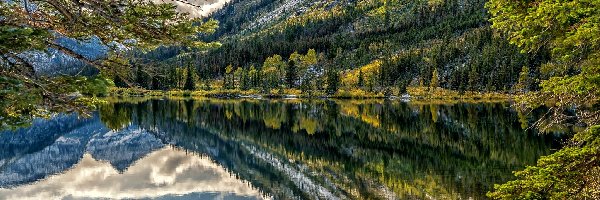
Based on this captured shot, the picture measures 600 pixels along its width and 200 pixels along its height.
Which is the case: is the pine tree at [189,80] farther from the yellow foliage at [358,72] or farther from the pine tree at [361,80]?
the pine tree at [361,80]

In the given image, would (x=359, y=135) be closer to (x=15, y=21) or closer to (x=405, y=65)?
(x=15, y=21)

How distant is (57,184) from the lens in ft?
102

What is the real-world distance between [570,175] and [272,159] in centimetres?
3208

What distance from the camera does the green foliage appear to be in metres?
9.00

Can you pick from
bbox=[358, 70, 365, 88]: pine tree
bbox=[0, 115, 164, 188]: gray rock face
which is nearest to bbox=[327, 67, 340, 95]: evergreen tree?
bbox=[358, 70, 365, 88]: pine tree

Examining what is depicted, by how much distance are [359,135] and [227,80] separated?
131264 mm

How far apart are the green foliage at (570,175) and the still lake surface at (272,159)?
49.5 ft

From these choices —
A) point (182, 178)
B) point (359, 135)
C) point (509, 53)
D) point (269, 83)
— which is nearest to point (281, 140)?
point (359, 135)

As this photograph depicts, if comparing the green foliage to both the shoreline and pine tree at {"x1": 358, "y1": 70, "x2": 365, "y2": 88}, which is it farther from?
pine tree at {"x1": 358, "y1": 70, "x2": 365, "y2": 88}

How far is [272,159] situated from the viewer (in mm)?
40281

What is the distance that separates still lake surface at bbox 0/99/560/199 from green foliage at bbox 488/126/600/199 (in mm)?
15077

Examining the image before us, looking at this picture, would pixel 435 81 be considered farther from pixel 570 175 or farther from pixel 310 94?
pixel 570 175

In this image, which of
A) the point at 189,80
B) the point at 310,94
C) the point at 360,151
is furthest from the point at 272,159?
the point at 189,80

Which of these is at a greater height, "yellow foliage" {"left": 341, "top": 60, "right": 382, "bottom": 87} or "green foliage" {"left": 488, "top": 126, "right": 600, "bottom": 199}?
"yellow foliage" {"left": 341, "top": 60, "right": 382, "bottom": 87}
